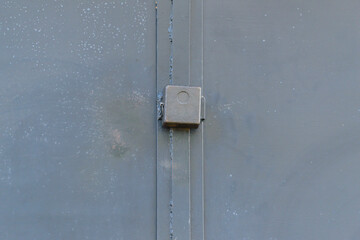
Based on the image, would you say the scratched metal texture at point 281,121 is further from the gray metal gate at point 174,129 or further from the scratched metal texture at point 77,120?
the scratched metal texture at point 77,120

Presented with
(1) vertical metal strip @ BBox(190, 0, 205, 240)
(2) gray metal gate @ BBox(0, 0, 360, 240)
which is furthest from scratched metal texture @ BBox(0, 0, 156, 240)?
(1) vertical metal strip @ BBox(190, 0, 205, 240)

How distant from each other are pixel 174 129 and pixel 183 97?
3.7 inches

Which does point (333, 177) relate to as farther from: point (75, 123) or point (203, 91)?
point (75, 123)

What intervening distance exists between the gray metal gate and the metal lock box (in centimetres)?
4

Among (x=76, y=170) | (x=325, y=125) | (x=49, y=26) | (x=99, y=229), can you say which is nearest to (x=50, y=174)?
(x=76, y=170)

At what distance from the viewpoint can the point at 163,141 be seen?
120 centimetres

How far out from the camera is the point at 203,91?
4.06 ft

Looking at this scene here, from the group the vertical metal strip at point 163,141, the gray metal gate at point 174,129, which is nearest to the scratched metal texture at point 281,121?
the gray metal gate at point 174,129

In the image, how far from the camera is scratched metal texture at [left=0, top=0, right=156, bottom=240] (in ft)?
3.75

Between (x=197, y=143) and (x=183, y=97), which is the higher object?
(x=183, y=97)

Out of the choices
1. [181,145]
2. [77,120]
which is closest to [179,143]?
[181,145]

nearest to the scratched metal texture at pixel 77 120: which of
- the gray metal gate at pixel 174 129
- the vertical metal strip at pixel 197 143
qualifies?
the gray metal gate at pixel 174 129

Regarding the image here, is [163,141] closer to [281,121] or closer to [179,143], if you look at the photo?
[179,143]

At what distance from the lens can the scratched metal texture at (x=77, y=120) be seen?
44.9 inches
